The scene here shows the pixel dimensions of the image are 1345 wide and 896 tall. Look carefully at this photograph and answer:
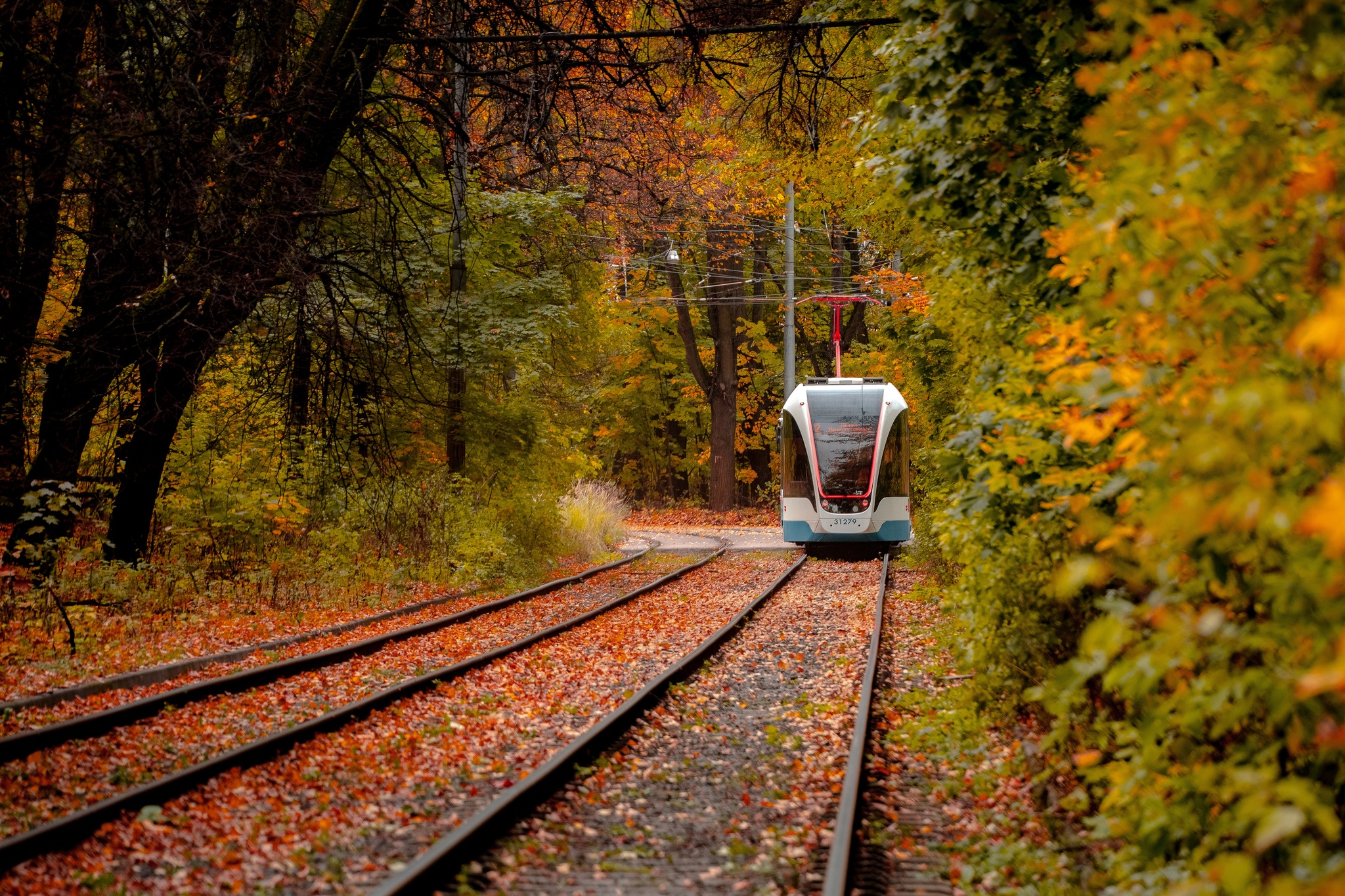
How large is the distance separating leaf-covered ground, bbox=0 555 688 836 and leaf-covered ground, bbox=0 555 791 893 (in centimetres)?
50

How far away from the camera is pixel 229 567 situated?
14.2m

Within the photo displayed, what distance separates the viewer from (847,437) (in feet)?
66.7

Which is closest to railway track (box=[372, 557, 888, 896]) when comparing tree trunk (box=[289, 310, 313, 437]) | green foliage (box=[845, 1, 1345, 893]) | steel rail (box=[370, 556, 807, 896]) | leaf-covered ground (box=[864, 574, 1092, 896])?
steel rail (box=[370, 556, 807, 896])

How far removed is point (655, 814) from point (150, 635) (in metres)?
6.68

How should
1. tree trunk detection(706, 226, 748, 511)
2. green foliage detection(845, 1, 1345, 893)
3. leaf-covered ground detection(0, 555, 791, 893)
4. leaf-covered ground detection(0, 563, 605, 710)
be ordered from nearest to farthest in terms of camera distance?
green foliage detection(845, 1, 1345, 893)
leaf-covered ground detection(0, 555, 791, 893)
leaf-covered ground detection(0, 563, 605, 710)
tree trunk detection(706, 226, 748, 511)

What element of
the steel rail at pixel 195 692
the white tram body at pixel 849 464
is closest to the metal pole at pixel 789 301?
the white tram body at pixel 849 464

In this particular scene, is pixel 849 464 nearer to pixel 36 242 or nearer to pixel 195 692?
pixel 36 242

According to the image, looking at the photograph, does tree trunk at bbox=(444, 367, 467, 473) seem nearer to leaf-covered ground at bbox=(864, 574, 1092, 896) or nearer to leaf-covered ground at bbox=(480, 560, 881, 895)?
leaf-covered ground at bbox=(480, 560, 881, 895)

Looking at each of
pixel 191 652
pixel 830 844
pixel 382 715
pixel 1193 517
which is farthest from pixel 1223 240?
pixel 191 652

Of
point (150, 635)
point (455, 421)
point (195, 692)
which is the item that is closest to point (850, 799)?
point (195, 692)

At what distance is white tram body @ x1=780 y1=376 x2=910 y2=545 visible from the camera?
20203 millimetres

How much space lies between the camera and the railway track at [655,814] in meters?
4.71

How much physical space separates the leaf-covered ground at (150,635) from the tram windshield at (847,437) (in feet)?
29.3

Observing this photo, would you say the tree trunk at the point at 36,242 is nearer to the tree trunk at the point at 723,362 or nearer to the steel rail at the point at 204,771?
the steel rail at the point at 204,771
